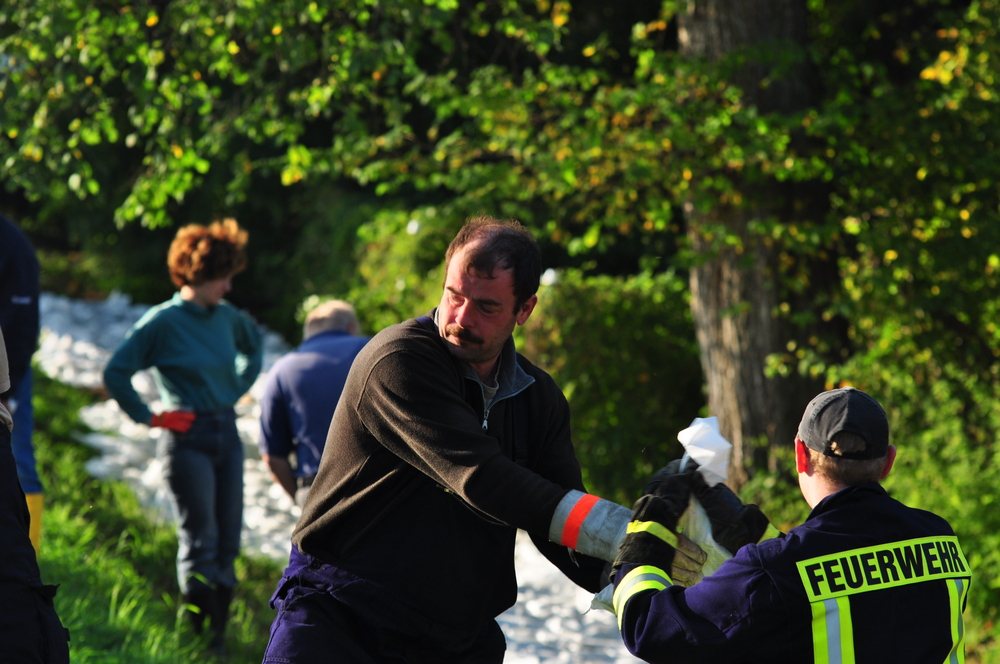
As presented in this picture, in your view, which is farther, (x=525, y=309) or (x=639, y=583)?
(x=525, y=309)

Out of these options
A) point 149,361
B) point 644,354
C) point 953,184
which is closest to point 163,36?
point 149,361

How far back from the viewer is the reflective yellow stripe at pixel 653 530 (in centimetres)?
243

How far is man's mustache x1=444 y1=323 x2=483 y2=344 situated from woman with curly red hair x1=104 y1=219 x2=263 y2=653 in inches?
106

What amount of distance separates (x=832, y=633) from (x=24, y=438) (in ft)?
11.9

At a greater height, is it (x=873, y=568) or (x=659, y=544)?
(x=873, y=568)

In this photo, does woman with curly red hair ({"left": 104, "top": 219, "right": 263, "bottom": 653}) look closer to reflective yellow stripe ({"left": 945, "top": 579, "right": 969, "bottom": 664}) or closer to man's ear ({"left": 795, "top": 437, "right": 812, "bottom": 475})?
man's ear ({"left": 795, "top": 437, "right": 812, "bottom": 475})

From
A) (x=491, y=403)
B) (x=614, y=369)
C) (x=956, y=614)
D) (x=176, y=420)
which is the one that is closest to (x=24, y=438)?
(x=176, y=420)

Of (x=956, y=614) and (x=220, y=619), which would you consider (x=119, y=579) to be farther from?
(x=956, y=614)

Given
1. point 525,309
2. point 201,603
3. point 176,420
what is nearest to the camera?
point 525,309

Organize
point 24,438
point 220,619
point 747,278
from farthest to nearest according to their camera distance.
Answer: point 747,278
point 220,619
point 24,438

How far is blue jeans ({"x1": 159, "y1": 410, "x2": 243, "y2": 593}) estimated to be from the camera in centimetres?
490

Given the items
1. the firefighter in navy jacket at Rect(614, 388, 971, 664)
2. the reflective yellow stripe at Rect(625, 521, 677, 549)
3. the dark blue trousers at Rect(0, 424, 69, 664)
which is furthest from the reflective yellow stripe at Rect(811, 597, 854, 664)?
the dark blue trousers at Rect(0, 424, 69, 664)

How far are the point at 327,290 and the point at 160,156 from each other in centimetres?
783

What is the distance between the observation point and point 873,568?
225 centimetres
